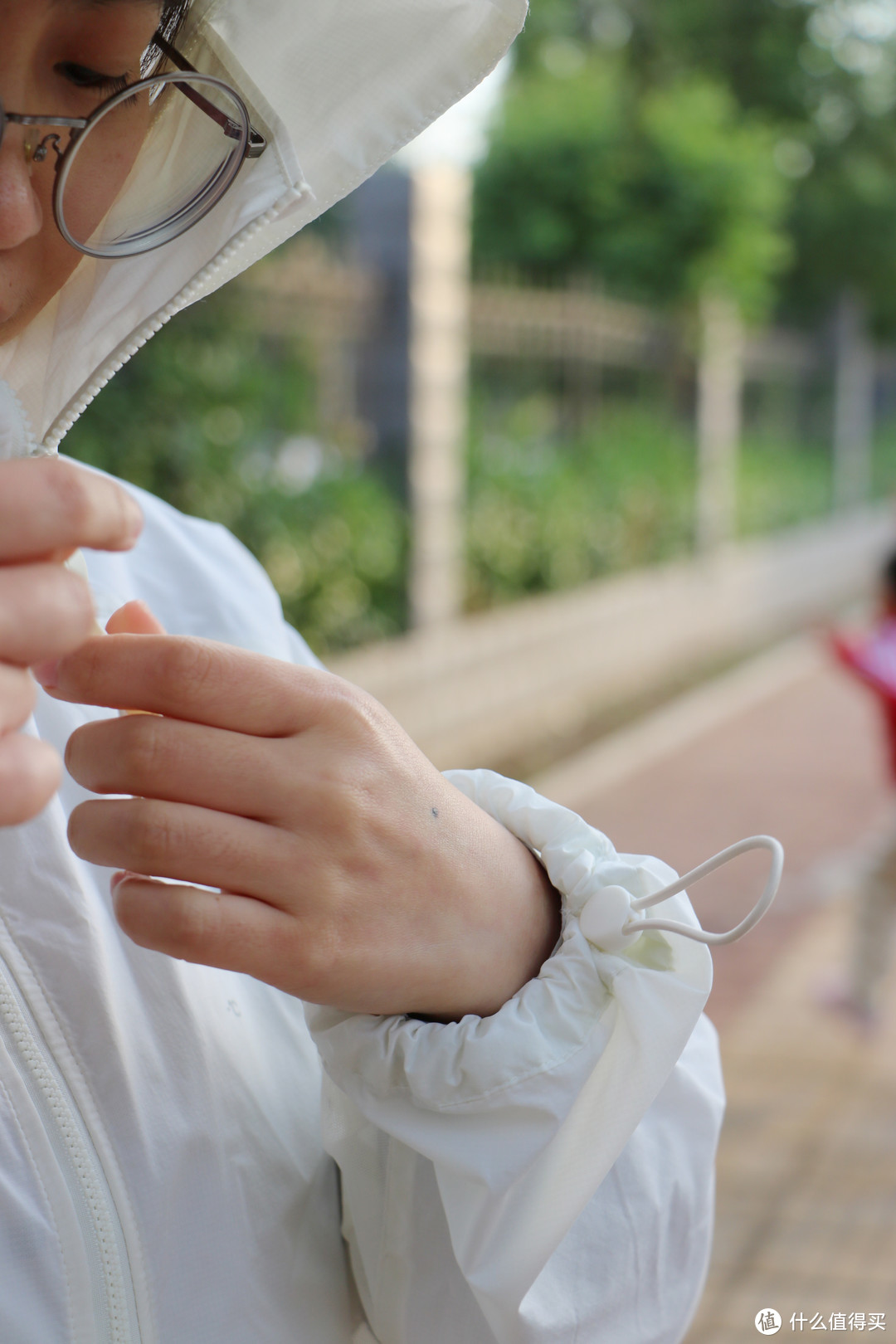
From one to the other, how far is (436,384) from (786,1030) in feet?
11.5

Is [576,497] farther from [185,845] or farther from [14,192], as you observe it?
[185,845]

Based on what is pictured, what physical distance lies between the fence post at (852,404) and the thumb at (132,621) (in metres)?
13.5

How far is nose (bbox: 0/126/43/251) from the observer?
81 centimetres

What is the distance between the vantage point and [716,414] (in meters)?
9.78

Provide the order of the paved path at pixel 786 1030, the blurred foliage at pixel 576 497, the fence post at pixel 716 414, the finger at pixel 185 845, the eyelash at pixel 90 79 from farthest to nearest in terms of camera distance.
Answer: the fence post at pixel 716 414
the blurred foliage at pixel 576 497
the paved path at pixel 786 1030
the eyelash at pixel 90 79
the finger at pixel 185 845

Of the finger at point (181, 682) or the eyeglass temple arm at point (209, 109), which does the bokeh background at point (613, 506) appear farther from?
the eyeglass temple arm at point (209, 109)

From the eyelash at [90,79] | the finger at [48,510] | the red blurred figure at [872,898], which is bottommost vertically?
the red blurred figure at [872,898]

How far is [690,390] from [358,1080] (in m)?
9.33

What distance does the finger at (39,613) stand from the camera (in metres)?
0.62

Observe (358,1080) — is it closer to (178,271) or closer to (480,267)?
(178,271)

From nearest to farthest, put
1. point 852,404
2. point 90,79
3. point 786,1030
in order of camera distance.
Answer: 1. point 90,79
2. point 786,1030
3. point 852,404

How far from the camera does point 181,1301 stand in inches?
36.5

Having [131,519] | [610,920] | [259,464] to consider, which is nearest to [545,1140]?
[610,920]

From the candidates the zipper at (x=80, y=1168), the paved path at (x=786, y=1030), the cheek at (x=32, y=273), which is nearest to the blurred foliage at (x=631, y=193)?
the paved path at (x=786, y=1030)
